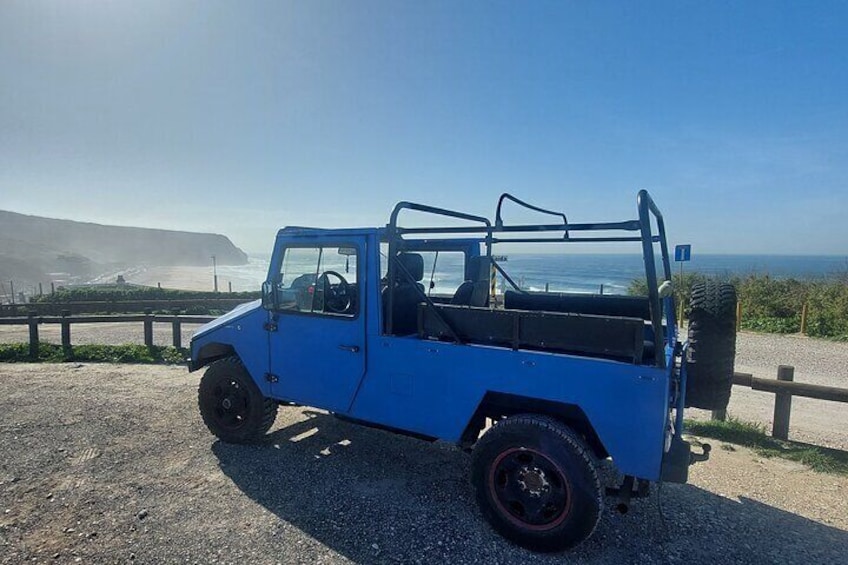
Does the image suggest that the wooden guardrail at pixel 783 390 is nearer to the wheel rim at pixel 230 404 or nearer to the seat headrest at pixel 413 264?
the seat headrest at pixel 413 264

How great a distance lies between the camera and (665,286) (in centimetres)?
336

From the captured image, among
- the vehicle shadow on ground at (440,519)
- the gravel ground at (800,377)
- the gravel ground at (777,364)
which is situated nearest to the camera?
the vehicle shadow on ground at (440,519)

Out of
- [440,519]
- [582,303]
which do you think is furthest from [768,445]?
[440,519]

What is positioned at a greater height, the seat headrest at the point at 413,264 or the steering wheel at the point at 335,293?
the seat headrest at the point at 413,264

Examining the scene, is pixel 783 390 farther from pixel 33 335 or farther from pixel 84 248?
pixel 84 248

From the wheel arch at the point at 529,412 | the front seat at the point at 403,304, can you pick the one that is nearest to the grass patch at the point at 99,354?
the front seat at the point at 403,304

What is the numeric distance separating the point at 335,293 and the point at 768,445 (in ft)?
17.6

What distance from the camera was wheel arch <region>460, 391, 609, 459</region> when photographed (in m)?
3.54

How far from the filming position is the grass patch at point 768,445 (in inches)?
194

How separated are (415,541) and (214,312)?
1613cm

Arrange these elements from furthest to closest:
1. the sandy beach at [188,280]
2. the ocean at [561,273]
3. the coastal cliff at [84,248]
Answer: the coastal cliff at [84,248] → the sandy beach at [188,280] → the ocean at [561,273]

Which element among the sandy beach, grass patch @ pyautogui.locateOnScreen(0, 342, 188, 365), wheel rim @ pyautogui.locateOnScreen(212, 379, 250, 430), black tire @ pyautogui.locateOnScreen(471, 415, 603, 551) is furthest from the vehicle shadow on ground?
the sandy beach

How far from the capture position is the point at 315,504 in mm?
4062

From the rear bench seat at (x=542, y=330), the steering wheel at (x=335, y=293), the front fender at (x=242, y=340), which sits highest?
the steering wheel at (x=335, y=293)
